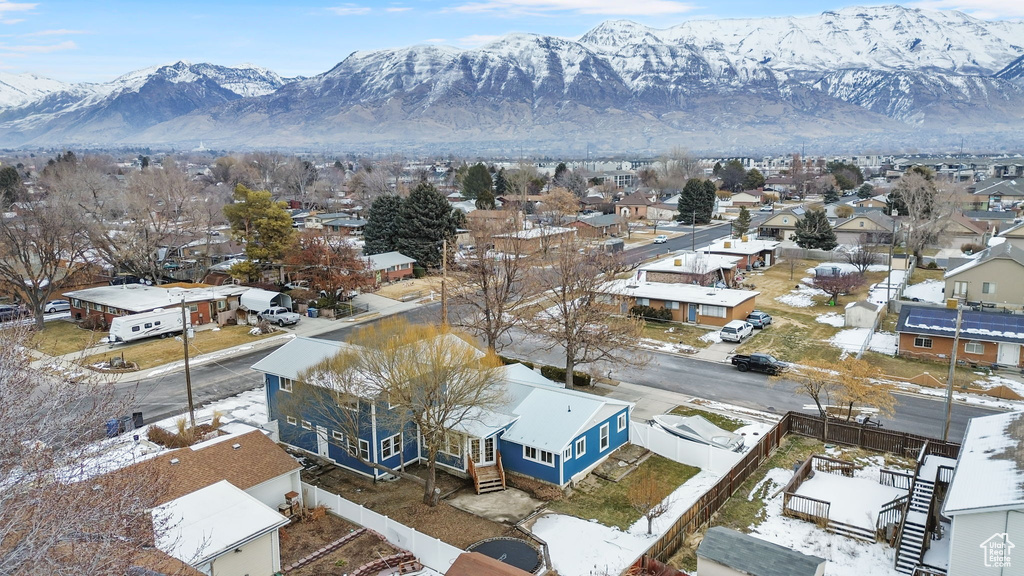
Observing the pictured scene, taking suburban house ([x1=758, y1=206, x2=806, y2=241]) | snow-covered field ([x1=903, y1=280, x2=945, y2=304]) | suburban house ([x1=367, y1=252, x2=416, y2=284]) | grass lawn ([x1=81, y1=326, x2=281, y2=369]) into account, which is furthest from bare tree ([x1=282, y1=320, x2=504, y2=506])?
suburban house ([x1=758, y1=206, x2=806, y2=241])

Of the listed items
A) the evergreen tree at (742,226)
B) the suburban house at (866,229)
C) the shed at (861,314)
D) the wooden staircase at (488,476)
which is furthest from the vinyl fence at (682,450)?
the evergreen tree at (742,226)

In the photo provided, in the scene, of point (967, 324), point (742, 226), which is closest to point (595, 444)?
point (967, 324)

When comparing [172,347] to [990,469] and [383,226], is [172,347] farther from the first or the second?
[990,469]

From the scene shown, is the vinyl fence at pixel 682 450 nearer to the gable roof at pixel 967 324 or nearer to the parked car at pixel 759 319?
the gable roof at pixel 967 324

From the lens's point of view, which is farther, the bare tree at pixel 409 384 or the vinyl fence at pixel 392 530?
the bare tree at pixel 409 384

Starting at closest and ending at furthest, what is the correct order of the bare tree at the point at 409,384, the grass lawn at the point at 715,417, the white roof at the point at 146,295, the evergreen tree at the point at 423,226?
1. the bare tree at the point at 409,384
2. the grass lawn at the point at 715,417
3. the white roof at the point at 146,295
4. the evergreen tree at the point at 423,226

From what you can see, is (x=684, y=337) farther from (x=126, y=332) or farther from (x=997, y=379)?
(x=126, y=332)

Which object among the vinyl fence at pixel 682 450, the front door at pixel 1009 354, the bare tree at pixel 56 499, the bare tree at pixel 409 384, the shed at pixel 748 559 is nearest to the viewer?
the bare tree at pixel 56 499

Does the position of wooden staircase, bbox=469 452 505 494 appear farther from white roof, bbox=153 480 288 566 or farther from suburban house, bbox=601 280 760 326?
suburban house, bbox=601 280 760 326
